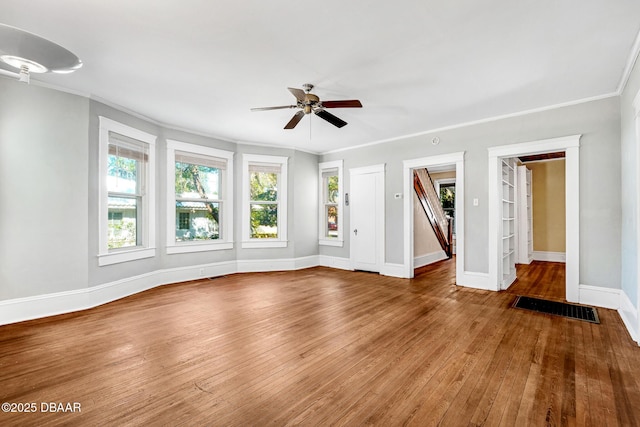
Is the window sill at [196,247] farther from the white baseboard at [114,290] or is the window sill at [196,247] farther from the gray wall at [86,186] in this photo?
the gray wall at [86,186]

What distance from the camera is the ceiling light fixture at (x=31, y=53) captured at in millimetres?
1886

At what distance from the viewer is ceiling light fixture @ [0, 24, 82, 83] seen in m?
1.89

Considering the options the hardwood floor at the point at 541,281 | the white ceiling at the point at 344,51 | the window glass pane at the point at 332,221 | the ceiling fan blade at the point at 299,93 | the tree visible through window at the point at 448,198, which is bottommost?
the hardwood floor at the point at 541,281

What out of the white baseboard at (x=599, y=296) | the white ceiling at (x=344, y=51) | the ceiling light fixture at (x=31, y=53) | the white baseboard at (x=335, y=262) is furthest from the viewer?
the white baseboard at (x=335, y=262)

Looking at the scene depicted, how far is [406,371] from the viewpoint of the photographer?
2244 millimetres

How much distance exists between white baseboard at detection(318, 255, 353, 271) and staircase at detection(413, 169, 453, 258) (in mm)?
2303

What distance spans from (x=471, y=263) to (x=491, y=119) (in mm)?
2343

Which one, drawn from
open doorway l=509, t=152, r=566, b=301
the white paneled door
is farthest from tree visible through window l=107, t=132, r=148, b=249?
open doorway l=509, t=152, r=566, b=301

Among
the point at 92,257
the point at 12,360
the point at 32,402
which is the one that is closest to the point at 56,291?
the point at 92,257

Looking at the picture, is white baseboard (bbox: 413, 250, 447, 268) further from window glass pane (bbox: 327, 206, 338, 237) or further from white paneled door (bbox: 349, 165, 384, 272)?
window glass pane (bbox: 327, 206, 338, 237)

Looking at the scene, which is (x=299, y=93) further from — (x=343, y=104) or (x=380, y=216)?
(x=380, y=216)

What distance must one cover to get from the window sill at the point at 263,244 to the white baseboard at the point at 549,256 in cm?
669

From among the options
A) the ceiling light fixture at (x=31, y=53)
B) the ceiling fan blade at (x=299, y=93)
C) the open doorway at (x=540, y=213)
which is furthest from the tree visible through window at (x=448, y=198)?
the ceiling light fixture at (x=31, y=53)

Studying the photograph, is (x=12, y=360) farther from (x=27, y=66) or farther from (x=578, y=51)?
(x=578, y=51)
